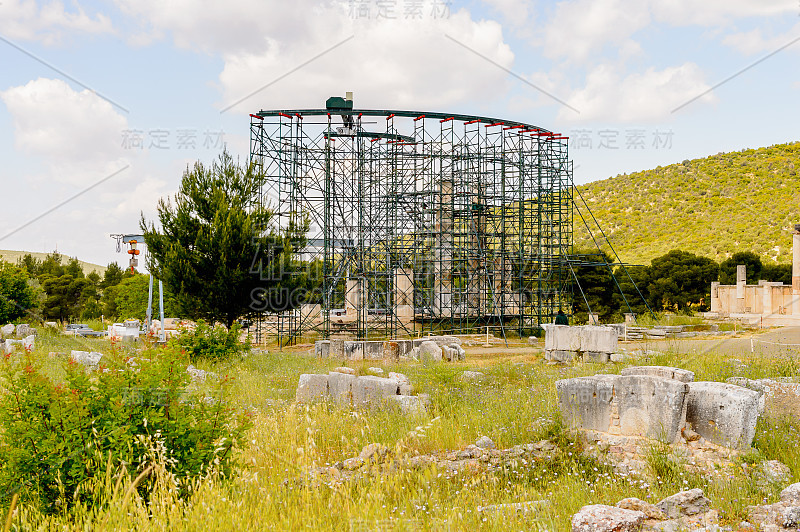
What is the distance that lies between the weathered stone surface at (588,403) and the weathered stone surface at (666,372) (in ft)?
3.81

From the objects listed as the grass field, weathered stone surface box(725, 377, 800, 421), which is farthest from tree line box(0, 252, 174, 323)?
weathered stone surface box(725, 377, 800, 421)

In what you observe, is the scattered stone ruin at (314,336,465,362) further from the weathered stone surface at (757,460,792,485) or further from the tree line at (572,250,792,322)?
the tree line at (572,250,792,322)

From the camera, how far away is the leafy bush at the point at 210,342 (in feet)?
50.3

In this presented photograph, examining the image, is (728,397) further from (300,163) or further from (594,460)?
(300,163)

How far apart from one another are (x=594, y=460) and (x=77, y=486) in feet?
15.4

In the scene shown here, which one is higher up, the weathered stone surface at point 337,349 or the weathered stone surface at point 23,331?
the weathered stone surface at point 23,331

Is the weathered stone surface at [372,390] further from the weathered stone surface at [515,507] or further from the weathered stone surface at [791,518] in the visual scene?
the weathered stone surface at [791,518]

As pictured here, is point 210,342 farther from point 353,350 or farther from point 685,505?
point 685,505

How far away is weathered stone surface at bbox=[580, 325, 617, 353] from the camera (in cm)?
1608

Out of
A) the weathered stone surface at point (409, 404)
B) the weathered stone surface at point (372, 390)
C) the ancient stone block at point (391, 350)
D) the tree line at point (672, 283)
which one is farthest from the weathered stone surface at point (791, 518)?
the tree line at point (672, 283)

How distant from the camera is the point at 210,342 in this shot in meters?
15.6

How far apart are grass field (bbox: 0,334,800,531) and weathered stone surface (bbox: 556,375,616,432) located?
0.65 feet

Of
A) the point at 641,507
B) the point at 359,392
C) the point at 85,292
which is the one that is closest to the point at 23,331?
the point at 359,392

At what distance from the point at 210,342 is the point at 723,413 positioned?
1211 centimetres
